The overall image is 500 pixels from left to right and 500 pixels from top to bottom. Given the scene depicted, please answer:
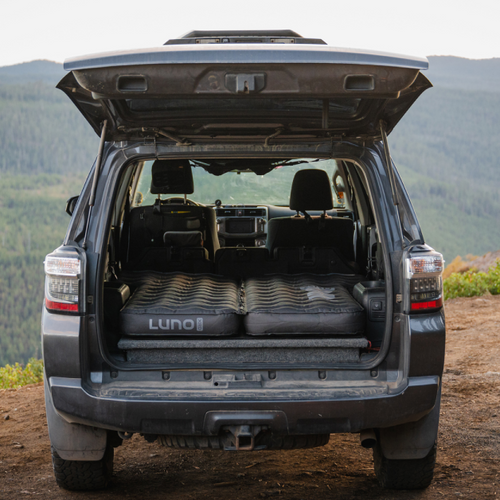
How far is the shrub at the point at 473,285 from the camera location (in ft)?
33.8

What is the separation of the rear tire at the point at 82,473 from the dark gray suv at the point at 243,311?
10 millimetres

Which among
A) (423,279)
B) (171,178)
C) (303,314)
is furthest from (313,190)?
(423,279)

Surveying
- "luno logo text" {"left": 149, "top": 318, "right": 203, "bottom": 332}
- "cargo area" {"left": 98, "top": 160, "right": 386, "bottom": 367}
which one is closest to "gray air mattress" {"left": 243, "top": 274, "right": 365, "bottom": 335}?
"cargo area" {"left": 98, "top": 160, "right": 386, "bottom": 367}

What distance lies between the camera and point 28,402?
17.1 ft

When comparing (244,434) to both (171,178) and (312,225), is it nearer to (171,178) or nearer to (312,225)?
(312,225)

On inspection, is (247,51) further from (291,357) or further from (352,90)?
(291,357)

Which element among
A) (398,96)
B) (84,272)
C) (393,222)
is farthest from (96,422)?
(398,96)

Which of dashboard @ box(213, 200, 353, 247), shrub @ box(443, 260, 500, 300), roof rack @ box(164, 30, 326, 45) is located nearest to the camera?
roof rack @ box(164, 30, 326, 45)

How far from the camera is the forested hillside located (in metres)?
50.2

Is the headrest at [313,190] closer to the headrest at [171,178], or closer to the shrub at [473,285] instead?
the headrest at [171,178]

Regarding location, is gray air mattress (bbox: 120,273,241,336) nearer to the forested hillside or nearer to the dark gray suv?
the dark gray suv

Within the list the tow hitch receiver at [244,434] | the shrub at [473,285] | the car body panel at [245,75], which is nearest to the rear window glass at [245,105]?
the car body panel at [245,75]

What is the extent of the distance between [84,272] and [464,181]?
55.8m

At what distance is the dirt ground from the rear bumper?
29.3 inches
